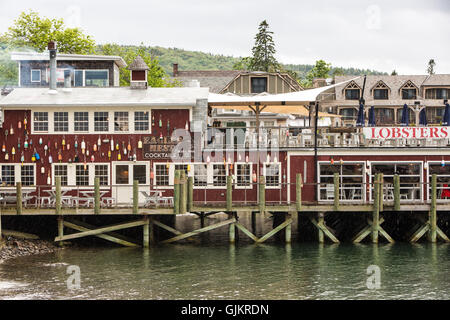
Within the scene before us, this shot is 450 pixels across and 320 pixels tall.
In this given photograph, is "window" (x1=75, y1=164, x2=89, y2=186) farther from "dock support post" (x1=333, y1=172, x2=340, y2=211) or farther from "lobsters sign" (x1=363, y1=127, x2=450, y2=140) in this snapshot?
"lobsters sign" (x1=363, y1=127, x2=450, y2=140)

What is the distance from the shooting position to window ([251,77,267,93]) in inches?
2822

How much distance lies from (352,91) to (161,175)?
188ft

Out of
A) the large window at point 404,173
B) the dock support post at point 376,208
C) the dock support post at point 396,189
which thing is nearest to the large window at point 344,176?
the large window at point 404,173

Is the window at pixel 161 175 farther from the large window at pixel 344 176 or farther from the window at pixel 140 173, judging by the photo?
the large window at pixel 344 176

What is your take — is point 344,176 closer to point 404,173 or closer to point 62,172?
point 404,173

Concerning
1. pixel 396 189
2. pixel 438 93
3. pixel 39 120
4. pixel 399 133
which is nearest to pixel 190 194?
pixel 39 120

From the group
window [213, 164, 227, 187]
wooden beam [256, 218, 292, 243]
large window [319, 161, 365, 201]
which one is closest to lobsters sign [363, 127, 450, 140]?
large window [319, 161, 365, 201]

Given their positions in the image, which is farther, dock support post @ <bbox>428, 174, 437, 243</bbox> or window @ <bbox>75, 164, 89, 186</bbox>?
window @ <bbox>75, 164, 89, 186</bbox>

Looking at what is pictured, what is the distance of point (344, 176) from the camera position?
118 ft

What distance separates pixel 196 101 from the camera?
1451 inches

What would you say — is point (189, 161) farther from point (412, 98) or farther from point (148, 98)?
point (412, 98)

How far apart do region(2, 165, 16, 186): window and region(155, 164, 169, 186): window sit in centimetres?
686

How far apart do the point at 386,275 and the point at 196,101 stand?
43.6 feet
